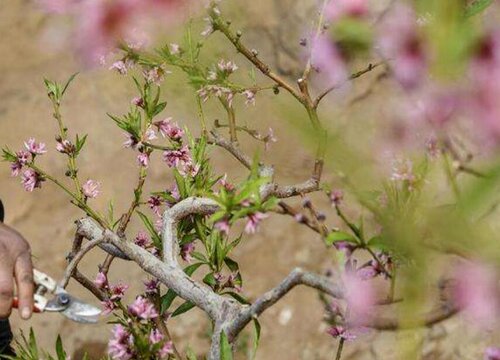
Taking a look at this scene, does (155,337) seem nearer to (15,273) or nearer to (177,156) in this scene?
(15,273)

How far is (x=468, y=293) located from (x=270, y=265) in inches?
132

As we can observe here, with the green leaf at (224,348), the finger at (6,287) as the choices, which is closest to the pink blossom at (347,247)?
the green leaf at (224,348)

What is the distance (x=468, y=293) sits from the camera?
710 mm

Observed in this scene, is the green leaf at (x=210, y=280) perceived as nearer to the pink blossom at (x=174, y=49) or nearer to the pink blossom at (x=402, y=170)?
the pink blossom at (x=174, y=49)

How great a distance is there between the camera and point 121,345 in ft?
4.09

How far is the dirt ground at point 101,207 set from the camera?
3682 mm

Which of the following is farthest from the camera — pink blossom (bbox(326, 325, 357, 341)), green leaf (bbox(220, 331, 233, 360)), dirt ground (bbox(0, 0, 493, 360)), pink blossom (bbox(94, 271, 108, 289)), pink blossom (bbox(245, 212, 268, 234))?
dirt ground (bbox(0, 0, 493, 360))

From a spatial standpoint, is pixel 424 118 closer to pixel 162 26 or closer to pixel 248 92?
pixel 162 26

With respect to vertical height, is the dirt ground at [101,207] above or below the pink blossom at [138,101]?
above

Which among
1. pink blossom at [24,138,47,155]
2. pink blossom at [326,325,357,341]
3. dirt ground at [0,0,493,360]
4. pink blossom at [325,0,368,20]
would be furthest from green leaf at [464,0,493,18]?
dirt ground at [0,0,493,360]

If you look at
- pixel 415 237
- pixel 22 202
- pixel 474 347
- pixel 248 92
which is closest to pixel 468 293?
pixel 415 237

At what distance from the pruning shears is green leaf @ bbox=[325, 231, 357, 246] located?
46 cm

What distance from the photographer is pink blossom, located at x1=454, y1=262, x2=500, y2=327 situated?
70 centimetres

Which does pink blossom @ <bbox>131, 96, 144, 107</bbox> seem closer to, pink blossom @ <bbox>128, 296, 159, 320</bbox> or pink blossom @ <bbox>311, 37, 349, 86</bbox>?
pink blossom @ <bbox>128, 296, 159, 320</bbox>
